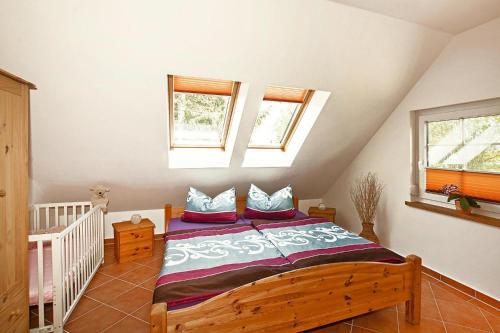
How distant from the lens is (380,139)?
3.62 meters

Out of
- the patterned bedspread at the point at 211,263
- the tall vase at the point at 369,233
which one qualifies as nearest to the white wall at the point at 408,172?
the tall vase at the point at 369,233

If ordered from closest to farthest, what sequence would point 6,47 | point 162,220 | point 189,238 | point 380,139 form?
point 6,47
point 189,238
point 380,139
point 162,220

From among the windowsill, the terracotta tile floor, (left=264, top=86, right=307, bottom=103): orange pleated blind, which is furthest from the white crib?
the windowsill

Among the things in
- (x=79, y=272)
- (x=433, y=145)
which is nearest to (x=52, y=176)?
(x=79, y=272)

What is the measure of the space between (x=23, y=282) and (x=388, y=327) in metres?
2.58

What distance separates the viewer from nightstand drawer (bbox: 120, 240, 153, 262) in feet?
10.7

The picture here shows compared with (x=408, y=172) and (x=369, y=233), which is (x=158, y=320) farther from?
(x=408, y=172)

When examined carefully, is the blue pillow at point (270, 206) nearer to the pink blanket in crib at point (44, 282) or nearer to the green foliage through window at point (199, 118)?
the green foliage through window at point (199, 118)

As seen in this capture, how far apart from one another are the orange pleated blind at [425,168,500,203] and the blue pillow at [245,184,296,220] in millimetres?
1671

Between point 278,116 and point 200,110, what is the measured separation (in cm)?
103

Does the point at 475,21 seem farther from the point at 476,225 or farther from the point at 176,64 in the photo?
the point at 176,64

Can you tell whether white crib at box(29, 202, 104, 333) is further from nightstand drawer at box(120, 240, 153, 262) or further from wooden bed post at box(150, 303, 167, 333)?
wooden bed post at box(150, 303, 167, 333)

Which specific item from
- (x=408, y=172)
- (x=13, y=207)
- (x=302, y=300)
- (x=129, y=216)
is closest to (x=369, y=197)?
(x=408, y=172)

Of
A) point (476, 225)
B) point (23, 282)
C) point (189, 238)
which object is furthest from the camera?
point (189, 238)
